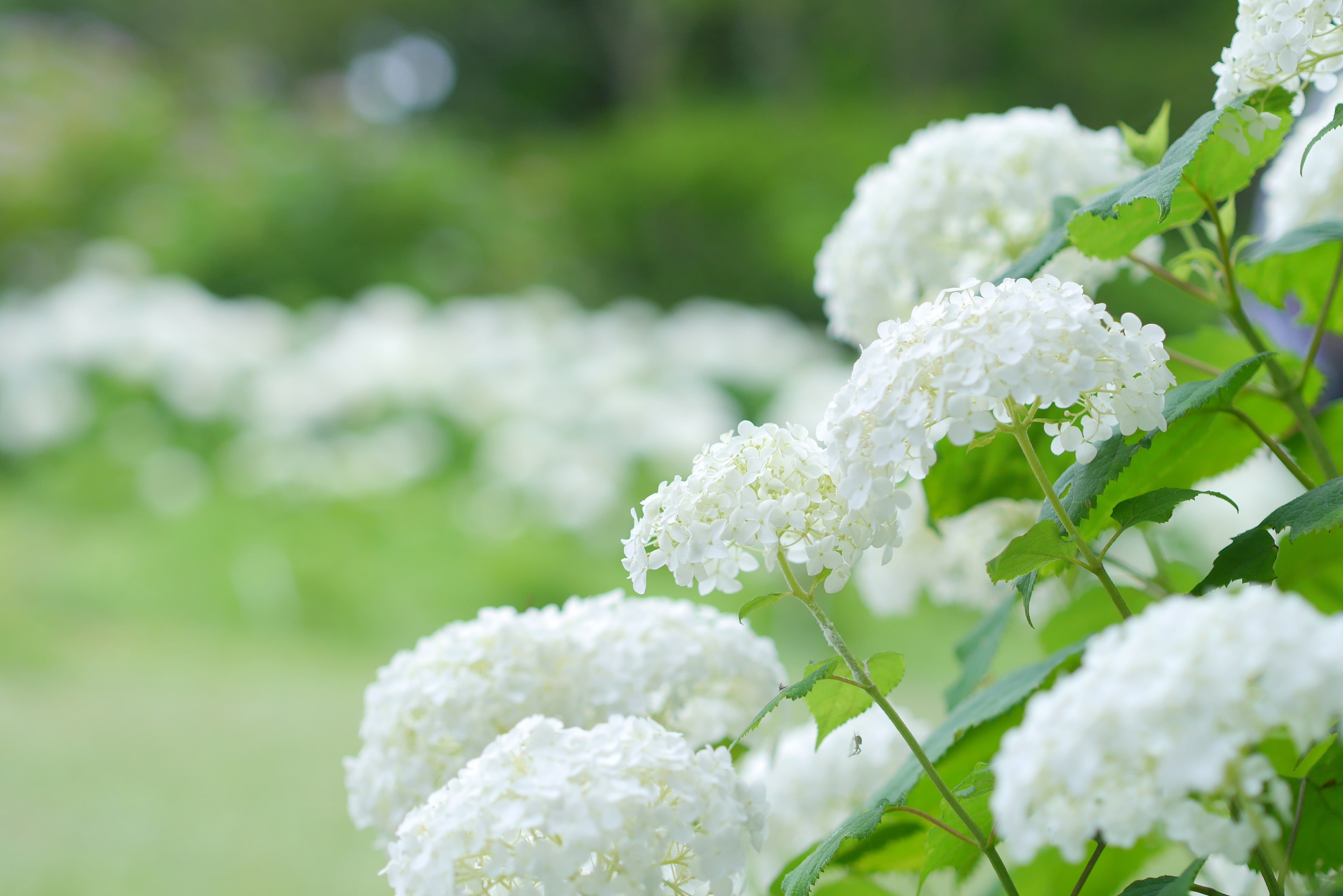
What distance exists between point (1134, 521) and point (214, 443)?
342 centimetres

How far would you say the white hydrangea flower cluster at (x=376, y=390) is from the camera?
3.21 m

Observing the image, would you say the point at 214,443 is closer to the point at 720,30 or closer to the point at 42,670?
the point at 42,670

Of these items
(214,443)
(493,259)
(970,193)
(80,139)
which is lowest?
(970,193)

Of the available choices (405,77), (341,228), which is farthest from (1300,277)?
(405,77)

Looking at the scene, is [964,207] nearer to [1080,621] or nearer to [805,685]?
[1080,621]

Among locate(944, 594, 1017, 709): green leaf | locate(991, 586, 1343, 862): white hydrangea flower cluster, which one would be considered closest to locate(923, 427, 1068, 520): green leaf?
locate(944, 594, 1017, 709): green leaf

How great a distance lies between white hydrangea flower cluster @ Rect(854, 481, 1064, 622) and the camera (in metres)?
0.89

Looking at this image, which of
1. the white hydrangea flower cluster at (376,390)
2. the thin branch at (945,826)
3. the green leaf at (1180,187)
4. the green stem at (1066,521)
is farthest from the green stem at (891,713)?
the white hydrangea flower cluster at (376,390)

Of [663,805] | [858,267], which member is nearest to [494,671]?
[663,805]

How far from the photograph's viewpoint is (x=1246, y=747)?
0.39 m

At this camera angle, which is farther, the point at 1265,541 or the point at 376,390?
the point at 376,390

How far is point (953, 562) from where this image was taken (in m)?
0.95

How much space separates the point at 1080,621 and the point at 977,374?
435mm

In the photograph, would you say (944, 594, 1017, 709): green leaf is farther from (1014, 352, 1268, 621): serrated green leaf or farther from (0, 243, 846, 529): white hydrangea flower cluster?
(0, 243, 846, 529): white hydrangea flower cluster
